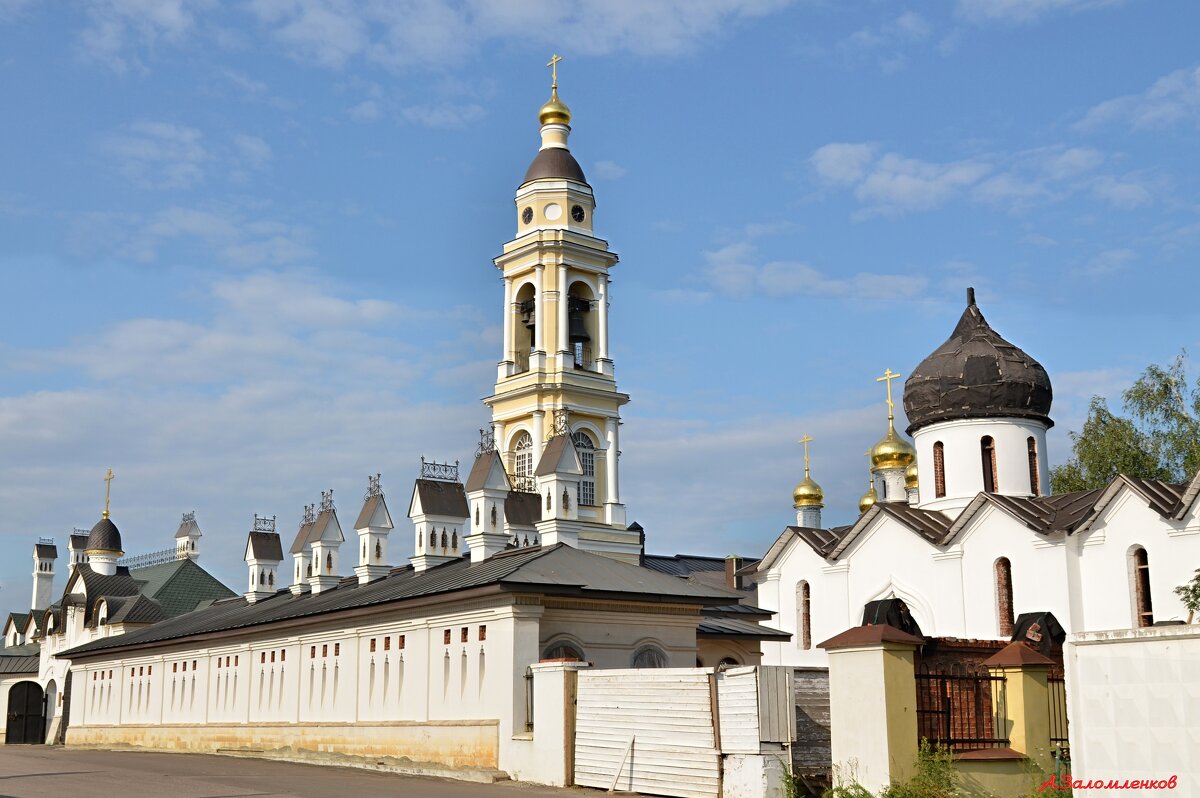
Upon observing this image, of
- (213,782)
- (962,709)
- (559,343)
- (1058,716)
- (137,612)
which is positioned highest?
(559,343)

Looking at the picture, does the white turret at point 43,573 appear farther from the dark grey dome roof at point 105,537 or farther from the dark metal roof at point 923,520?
the dark metal roof at point 923,520

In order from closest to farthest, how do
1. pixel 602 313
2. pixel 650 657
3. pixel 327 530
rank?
pixel 650 657 → pixel 327 530 → pixel 602 313

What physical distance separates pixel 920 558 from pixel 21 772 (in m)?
23.7

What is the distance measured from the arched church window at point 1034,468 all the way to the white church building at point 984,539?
0.04 m

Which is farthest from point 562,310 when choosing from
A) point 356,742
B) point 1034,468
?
point 356,742

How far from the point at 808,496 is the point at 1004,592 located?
26900 mm

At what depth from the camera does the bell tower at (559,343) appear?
2235 inches

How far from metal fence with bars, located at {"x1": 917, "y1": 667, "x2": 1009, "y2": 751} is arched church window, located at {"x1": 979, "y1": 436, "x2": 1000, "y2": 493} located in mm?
20132

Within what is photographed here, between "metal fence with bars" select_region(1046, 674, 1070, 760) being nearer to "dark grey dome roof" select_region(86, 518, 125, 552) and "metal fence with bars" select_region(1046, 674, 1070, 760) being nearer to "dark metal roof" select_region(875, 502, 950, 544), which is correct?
"dark metal roof" select_region(875, 502, 950, 544)

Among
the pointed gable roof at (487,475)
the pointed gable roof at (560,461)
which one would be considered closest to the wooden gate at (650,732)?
the pointed gable roof at (560,461)

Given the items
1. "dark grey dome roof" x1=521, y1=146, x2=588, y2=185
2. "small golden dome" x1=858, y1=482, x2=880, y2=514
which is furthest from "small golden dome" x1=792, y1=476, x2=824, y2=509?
"dark grey dome roof" x1=521, y1=146, x2=588, y2=185

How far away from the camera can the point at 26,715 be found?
65.1 metres

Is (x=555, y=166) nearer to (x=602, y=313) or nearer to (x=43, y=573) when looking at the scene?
(x=602, y=313)

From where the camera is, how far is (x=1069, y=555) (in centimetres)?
3381
